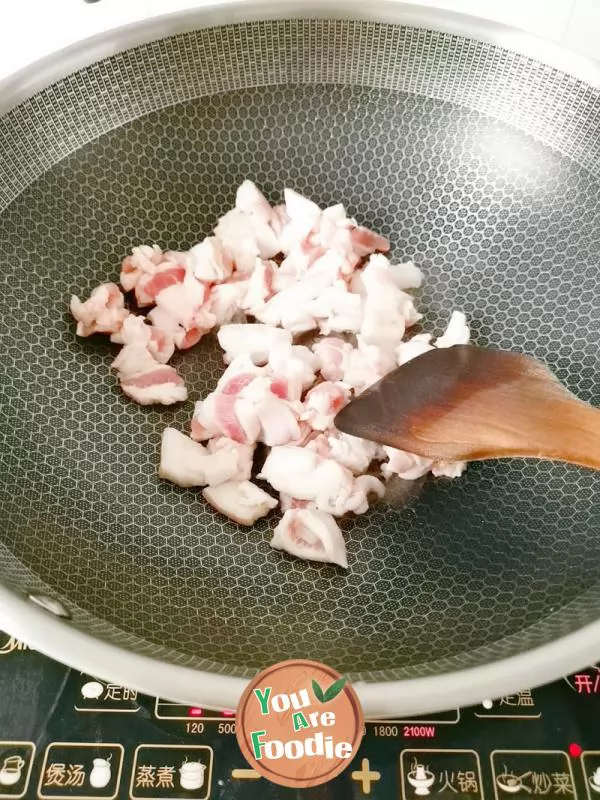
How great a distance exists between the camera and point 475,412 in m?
0.94

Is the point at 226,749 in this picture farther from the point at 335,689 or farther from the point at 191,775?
the point at 335,689

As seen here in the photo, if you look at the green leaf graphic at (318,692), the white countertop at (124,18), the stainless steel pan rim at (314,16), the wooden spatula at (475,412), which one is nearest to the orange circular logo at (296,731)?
the green leaf graphic at (318,692)

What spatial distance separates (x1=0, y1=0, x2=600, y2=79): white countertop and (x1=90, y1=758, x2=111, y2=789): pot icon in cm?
111

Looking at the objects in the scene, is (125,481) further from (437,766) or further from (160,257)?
(437,766)

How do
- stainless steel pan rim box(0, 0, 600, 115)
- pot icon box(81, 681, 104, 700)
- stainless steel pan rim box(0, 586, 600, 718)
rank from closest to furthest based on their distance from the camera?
stainless steel pan rim box(0, 586, 600, 718) < pot icon box(81, 681, 104, 700) < stainless steel pan rim box(0, 0, 600, 115)

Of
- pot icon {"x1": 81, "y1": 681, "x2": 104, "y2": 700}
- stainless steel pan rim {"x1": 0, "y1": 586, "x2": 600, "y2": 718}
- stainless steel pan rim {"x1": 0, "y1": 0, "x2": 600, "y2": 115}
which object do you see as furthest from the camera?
stainless steel pan rim {"x1": 0, "y1": 0, "x2": 600, "y2": 115}

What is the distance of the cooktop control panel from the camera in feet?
2.50

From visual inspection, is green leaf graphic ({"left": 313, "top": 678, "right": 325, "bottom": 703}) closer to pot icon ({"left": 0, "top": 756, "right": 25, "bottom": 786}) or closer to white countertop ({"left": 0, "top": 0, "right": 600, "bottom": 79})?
pot icon ({"left": 0, "top": 756, "right": 25, "bottom": 786})

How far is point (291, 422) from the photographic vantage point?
104 cm

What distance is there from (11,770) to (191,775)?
0.20 meters

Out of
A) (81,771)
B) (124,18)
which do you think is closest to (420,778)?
(81,771)

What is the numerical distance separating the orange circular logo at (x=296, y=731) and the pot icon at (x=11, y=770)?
0.26m

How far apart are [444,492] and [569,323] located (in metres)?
0.33

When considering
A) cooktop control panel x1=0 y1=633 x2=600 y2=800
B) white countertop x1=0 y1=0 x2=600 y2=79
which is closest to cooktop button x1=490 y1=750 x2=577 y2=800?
cooktop control panel x1=0 y1=633 x2=600 y2=800
